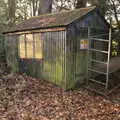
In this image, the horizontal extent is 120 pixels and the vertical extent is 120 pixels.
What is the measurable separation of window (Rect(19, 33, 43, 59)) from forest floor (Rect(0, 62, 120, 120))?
156 centimetres

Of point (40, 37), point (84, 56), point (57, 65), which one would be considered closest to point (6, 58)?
point (40, 37)

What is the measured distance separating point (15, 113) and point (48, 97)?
1.58m

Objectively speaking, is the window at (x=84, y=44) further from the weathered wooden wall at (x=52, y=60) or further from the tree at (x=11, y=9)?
the tree at (x=11, y=9)

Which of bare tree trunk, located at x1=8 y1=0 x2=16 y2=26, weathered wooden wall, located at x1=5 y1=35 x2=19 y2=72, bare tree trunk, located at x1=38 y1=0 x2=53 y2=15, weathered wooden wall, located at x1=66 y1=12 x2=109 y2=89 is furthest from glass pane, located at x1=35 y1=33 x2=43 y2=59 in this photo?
bare tree trunk, located at x1=8 y1=0 x2=16 y2=26

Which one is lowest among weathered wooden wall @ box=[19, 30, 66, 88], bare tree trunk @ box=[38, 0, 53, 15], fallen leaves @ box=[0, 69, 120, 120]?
fallen leaves @ box=[0, 69, 120, 120]

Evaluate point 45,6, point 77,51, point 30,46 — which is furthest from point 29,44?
point 45,6

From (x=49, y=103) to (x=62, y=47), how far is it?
2.37 metres

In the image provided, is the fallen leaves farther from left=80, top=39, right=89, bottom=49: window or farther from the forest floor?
left=80, top=39, right=89, bottom=49: window

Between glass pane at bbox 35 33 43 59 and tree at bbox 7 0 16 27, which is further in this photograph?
tree at bbox 7 0 16 27

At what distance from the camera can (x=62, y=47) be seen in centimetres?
791

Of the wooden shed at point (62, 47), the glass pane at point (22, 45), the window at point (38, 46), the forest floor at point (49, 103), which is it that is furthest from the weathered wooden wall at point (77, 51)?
the glass pane at point (22, 45)

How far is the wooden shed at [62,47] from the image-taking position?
786 centimetres

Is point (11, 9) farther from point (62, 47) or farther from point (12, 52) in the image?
point (62, 47)

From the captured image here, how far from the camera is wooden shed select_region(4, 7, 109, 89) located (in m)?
7.86
